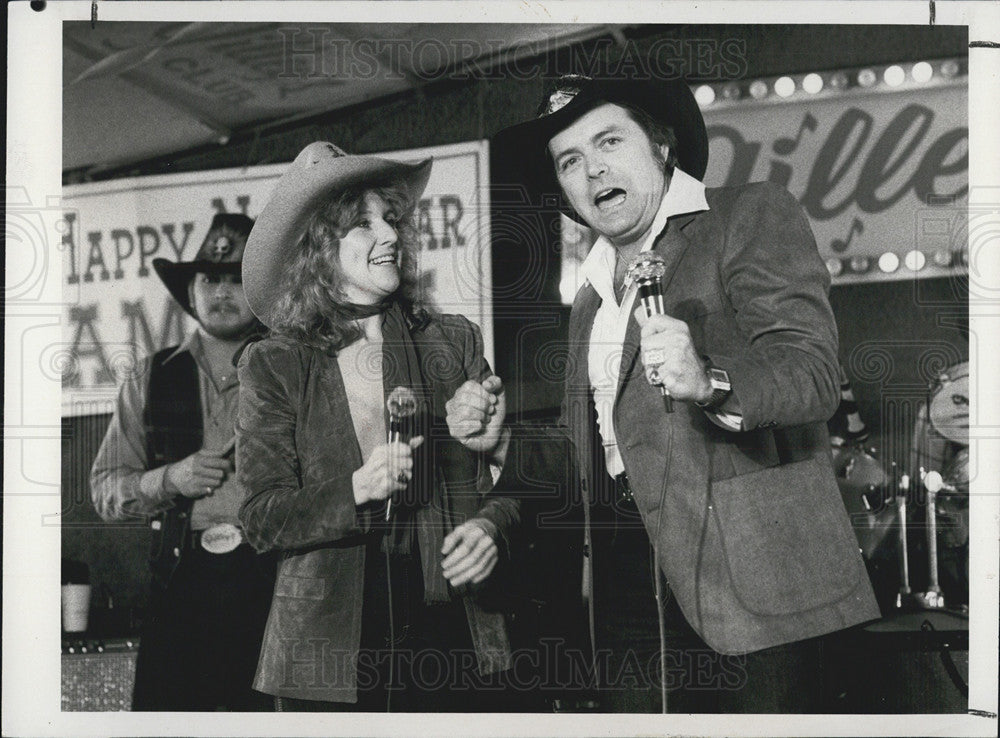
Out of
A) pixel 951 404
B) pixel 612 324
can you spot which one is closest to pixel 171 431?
pixel 612 324

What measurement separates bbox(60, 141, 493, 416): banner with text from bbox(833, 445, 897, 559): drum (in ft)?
3.58

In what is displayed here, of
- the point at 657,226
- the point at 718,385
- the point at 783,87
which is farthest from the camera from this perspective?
the point at 783,87

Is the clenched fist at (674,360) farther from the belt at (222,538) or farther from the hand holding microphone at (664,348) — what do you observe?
the belt at (222,538)

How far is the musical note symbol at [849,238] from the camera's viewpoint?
3014mm

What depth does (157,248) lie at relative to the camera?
3.10 m

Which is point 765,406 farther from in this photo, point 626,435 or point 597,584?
point 597,584

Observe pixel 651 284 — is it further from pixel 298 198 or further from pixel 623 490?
pixel 298 198

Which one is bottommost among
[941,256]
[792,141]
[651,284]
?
[651,284]

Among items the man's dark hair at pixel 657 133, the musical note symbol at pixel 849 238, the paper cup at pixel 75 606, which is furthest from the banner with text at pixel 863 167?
the paper cup at pixel 75 606

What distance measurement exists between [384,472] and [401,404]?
0.21 meters

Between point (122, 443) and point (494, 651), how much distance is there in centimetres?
129

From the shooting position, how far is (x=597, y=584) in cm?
298

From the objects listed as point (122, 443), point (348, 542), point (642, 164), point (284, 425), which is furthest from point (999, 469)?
point (122, 443)

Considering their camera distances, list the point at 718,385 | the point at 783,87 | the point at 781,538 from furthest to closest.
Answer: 1. the point at 783,87
2. the point at 781,538
3. the point at 718,385
